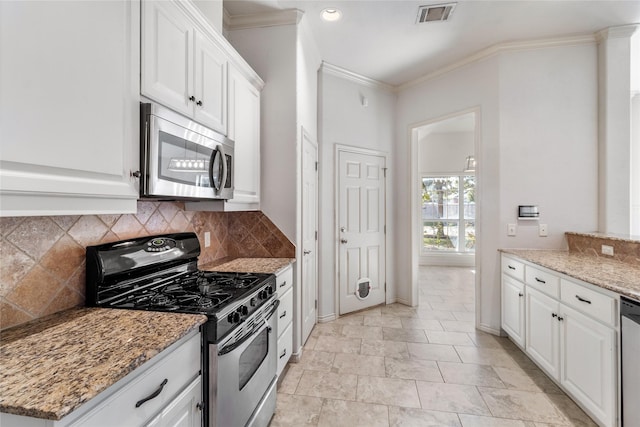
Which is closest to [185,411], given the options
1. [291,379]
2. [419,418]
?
[291,379]

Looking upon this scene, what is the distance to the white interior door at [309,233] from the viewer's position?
2.79 m

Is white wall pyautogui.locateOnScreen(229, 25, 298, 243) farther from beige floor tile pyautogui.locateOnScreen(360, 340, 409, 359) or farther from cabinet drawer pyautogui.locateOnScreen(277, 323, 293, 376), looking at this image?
beige floor tile pyautogui.locateOnScreen(360, 340, 409, 359)

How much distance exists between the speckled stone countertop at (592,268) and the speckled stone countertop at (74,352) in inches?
86.6

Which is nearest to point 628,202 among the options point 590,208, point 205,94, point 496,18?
point 590,208

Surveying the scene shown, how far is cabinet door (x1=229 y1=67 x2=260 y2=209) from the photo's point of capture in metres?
2.11

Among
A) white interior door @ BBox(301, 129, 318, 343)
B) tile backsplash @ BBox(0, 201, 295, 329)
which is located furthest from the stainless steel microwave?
white interior door @ BBox(301, 129, 318, 343)

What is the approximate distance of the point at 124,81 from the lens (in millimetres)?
1151

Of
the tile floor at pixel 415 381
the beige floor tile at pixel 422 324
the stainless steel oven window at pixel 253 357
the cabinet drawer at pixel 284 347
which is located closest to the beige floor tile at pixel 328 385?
the tile floor at pixel 415 381

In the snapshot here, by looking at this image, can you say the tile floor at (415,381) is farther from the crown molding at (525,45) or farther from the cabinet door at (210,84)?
the crown molding at (525,45)

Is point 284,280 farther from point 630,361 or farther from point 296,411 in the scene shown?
point 630,361

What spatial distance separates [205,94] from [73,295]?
1.23 meters

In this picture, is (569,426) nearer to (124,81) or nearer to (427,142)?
(124,81)

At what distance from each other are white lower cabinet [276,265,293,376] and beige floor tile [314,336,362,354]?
1.53ft

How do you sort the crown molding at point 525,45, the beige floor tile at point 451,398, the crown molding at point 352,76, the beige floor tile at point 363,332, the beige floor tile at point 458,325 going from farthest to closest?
the crown molding at point 352,76 → the beige floor tile at point 458,325 → the beige floor tile at point 363,332 → the crown molding at point 525,45 → the beige floor tile at point 451,398
